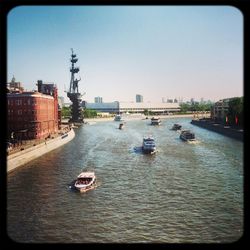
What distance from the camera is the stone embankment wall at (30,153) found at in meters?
26.5

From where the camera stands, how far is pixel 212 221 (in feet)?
47.9

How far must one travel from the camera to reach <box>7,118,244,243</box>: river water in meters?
13.4

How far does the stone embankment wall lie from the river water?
60 cm

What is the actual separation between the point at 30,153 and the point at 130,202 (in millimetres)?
15725

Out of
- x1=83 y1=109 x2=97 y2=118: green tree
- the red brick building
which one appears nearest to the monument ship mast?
x1=83 y1=109 x2=97 y2=118: green tree

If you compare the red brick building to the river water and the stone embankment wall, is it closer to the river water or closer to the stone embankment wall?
the stone embankment wall

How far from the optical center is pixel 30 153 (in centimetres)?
3073

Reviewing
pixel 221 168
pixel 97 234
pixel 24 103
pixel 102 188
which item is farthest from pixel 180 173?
pixel 24 103

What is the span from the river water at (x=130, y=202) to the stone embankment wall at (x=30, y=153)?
1.96 ft

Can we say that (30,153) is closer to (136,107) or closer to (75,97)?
(75,97)

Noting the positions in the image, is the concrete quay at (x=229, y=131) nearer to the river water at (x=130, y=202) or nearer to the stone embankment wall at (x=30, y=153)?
the river water at (x=130, y=202)

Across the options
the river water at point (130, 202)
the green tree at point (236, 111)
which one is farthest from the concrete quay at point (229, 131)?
the river water at point (130, 202)
